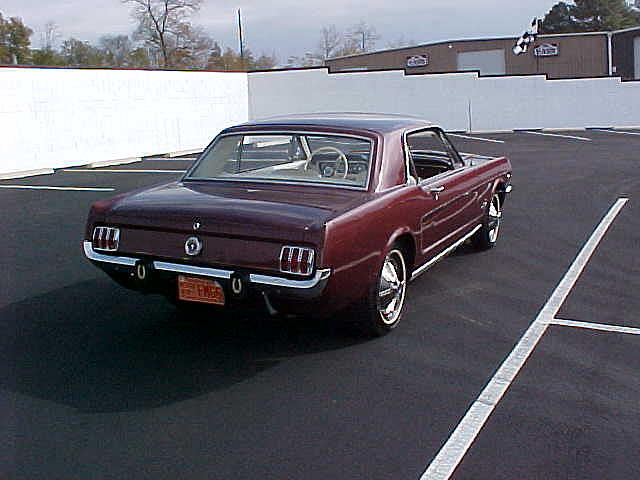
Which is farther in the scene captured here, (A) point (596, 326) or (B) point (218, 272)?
(A) point (596, 326)

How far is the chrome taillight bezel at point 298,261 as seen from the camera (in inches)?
178

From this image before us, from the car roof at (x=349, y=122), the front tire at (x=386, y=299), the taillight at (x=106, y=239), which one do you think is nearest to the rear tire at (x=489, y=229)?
the car roof at (x=349, y=122)

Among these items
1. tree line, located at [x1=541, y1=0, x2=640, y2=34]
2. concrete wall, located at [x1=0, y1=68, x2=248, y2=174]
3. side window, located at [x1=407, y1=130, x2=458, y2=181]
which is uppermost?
tree line, located at [x1=541, y1=0, x2=640, y2=34]

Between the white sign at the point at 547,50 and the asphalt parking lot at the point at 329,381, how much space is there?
31.4 m

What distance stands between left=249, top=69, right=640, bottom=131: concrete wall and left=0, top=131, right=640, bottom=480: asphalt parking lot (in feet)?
58.2

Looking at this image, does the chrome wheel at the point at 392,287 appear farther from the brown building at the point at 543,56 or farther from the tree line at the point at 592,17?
the tree line at the point at 592,17

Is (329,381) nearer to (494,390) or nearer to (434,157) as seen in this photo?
(494,390)

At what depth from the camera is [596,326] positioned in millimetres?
5559

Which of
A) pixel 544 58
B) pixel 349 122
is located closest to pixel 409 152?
pixel 349 122

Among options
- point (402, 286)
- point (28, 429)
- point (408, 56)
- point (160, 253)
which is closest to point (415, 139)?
point (402, 286)

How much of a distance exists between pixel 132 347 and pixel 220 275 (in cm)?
96

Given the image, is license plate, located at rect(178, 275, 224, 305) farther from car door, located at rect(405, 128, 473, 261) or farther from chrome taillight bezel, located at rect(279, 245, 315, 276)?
car door, located at rect(405, 128, 473, 261)

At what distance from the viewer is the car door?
591 centimetres

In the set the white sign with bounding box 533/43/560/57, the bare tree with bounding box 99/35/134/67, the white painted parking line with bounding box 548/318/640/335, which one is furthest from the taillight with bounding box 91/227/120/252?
the bare tree with bounding box 99/35/134/67
